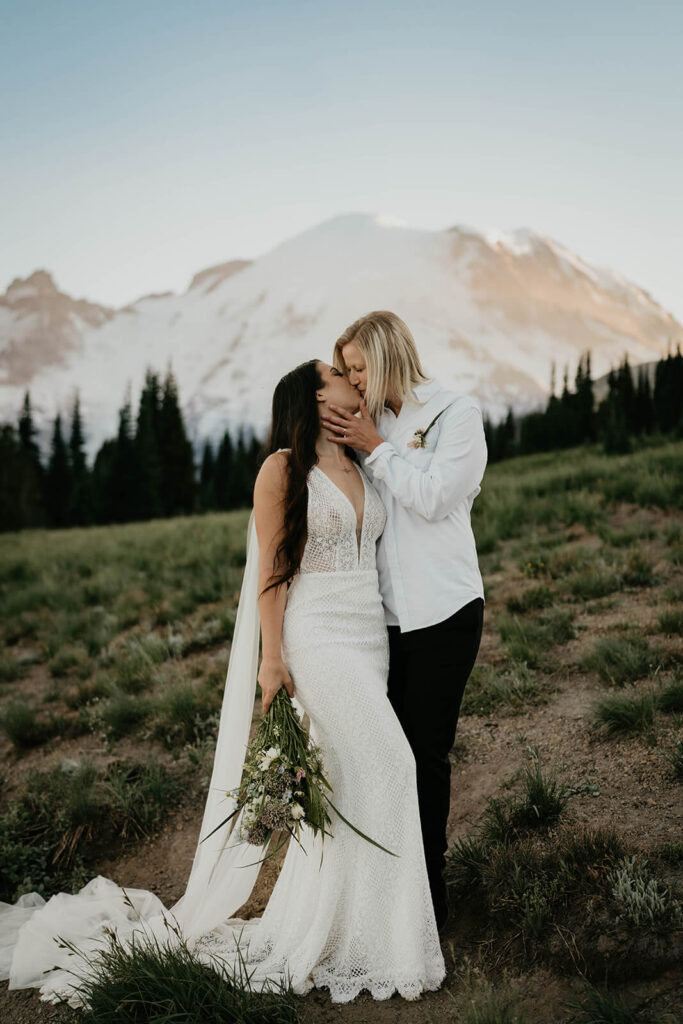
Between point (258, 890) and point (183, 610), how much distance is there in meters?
6.45

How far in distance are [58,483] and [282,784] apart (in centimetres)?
5579

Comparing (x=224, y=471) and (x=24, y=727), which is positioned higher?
(x=224, y=471)

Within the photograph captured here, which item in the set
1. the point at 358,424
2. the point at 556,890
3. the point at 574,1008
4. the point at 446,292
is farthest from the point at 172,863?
the point at 446,292

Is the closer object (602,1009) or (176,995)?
(602,1009)

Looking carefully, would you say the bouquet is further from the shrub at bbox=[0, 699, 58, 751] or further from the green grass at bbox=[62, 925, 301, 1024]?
the shrub at bbox=[0, 699, 58, 751]

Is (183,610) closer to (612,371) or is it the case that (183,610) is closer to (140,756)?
(140,756)

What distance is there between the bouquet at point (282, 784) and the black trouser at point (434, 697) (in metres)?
0.43

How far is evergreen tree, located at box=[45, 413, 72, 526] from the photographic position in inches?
2109

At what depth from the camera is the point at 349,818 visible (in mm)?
3480

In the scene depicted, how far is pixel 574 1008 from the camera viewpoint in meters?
2.98

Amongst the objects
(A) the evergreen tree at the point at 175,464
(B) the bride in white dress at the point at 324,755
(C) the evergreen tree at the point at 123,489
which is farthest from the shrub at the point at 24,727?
(A) the evergreen tree at the point at 175,464

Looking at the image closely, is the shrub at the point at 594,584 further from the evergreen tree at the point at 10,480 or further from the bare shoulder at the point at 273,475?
the evergreen tree at the point at 10,480

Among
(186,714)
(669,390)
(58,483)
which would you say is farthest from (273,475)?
(58,483)

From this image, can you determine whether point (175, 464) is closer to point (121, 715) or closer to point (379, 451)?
point (121, 715)
